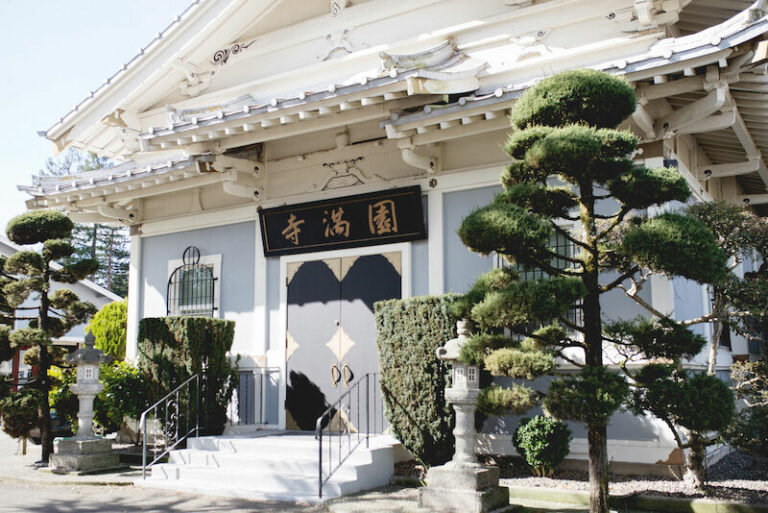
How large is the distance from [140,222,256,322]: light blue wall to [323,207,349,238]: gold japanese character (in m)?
1.46

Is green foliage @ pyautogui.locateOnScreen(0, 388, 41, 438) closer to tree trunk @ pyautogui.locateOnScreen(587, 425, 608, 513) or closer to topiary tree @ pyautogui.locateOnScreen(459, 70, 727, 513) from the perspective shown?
topiary tree @ pyautogui.locateOnScreen(459, 70, 727, 513)

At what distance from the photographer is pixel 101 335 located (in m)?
13.8

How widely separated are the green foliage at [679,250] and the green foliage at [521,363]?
113cm

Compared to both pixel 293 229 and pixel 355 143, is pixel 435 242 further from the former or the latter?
pixel 293 229

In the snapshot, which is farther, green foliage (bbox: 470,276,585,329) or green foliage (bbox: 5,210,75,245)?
green foliage (bbox: 5,210,75,245)

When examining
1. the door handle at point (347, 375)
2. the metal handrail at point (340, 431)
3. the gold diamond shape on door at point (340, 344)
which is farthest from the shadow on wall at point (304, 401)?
the gold diamond shape on door at point (340, 344)

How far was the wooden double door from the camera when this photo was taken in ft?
31.6

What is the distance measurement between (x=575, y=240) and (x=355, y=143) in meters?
4.82

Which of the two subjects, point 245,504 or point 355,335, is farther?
point 355,335

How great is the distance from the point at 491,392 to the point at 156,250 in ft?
25.5

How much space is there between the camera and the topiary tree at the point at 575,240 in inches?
215

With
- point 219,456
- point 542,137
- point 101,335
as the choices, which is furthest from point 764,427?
point 101,335

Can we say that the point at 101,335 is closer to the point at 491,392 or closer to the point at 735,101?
the point at 491,392

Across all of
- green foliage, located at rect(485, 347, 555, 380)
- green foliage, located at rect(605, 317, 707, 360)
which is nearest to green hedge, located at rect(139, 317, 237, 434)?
green foliage, located at rect(485, 347, 555, 380)
